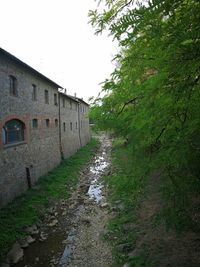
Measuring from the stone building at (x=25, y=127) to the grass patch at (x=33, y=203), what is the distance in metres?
0.52

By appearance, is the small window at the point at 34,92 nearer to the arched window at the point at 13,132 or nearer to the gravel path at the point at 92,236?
the arched window at the point at 13,132

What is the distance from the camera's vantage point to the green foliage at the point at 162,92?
2.54 meters

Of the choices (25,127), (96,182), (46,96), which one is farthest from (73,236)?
(46,96)

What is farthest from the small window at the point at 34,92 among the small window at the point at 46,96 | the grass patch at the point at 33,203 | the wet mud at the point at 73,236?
the wet mud at the point at 73,236

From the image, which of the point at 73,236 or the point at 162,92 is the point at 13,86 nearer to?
the point at 73,236

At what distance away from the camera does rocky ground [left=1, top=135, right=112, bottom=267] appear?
8.34m

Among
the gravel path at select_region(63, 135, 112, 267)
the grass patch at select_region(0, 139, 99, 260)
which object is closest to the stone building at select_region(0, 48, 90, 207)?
the grass patch at select_region(0, 139, 99, 260)

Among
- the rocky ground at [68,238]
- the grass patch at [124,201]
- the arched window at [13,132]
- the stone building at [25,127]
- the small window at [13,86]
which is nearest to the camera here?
the grass patch at [124,201]

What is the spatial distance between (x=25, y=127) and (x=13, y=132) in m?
1.32

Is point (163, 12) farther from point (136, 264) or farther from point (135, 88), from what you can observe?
point (136, 264)

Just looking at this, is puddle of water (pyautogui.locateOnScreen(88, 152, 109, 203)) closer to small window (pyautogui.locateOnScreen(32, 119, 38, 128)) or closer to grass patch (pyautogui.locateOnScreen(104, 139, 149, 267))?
grass patch (pyautogui.locateOnScreen(104, 139, 149, 267))

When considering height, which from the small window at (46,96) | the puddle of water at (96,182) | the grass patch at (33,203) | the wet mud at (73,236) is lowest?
the wet mud at (73,236)

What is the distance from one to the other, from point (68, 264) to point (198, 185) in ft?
20.8

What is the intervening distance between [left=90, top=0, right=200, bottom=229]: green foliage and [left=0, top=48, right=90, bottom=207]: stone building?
28.8ft
